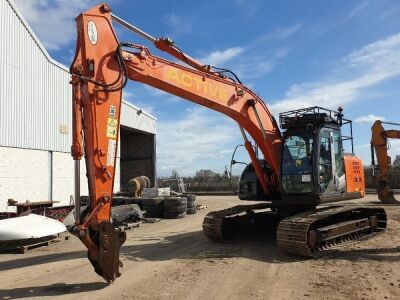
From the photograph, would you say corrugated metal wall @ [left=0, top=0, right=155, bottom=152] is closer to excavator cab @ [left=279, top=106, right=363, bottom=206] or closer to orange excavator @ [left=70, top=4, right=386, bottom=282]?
orange excavator @ [left=70, top=4, right=386, bottom=282]

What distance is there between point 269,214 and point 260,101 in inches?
129

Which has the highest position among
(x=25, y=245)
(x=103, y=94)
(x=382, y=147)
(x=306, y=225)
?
(x=382, y=147)

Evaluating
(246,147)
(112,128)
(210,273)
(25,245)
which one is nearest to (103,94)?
(112,128)

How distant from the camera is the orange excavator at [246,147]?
7.44 meters

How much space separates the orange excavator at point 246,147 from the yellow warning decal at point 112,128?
18mm

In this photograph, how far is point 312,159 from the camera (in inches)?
422

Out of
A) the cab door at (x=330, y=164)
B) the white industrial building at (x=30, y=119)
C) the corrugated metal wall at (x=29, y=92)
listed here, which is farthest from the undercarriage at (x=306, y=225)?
the corrugated metal wall at (x=29, y=92)

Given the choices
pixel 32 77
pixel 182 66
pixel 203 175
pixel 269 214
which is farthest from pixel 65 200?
pixel 203 175

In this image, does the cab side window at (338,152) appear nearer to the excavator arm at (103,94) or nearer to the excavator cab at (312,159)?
the excavator cab at (312,159)

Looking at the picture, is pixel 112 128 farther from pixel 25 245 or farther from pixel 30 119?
pixel 30 119

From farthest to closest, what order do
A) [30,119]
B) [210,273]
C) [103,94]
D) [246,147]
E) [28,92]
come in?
[30,119] → [28,92] → [246,147] → [210,273] → [103,94]

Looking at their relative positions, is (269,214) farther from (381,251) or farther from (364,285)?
(364,285)

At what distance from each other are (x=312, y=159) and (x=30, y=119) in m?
13.0

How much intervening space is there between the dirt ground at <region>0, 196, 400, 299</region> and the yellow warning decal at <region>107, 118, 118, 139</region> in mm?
2447
